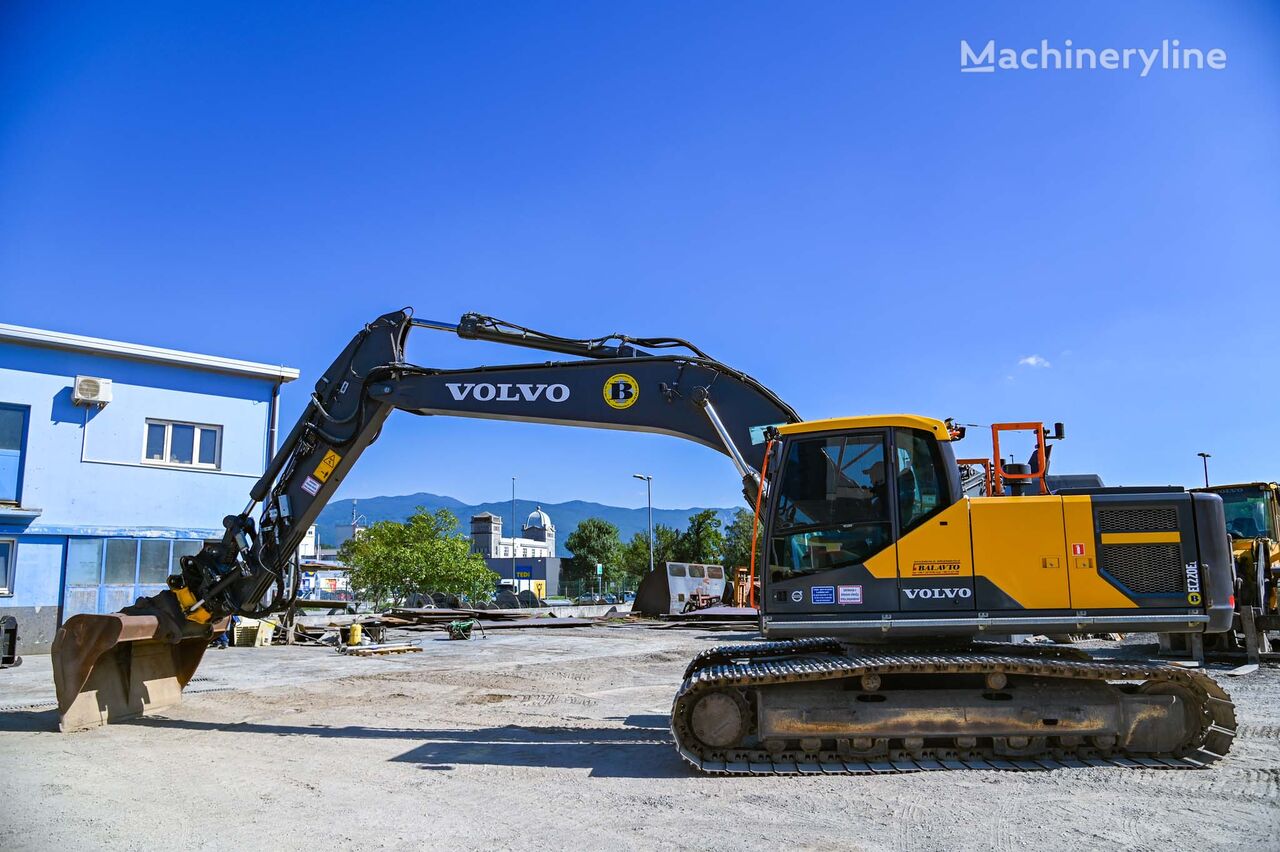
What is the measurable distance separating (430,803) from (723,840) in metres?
2.25

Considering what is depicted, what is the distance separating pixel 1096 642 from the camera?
1959 centimetres

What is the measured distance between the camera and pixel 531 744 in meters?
9.05

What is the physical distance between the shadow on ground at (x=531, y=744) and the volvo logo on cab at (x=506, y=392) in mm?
3681

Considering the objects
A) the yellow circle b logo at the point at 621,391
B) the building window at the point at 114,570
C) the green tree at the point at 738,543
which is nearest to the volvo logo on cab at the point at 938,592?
the yellow circle b logo at the point at 621,391

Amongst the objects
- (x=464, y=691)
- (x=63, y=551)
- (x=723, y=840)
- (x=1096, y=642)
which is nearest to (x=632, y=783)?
(x=723, y=840)

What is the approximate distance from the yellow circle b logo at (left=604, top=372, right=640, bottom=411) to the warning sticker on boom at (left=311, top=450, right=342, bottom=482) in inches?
133

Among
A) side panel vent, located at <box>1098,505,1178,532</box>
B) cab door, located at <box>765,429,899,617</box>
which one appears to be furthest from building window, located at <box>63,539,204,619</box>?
side panel vent, located at <box>1098,505,1178,532</box>

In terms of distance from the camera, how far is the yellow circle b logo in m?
10.1

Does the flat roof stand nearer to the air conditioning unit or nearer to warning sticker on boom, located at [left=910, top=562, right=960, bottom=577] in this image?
the air conditioning unit

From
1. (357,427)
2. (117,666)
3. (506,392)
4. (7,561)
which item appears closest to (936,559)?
(506,392)

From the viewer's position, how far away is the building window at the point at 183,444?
76.1 feet

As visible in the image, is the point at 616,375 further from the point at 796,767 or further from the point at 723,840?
the point at 723,840

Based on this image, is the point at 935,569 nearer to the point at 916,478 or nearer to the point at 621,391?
the point at 916,478

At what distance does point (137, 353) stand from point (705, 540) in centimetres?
4846
